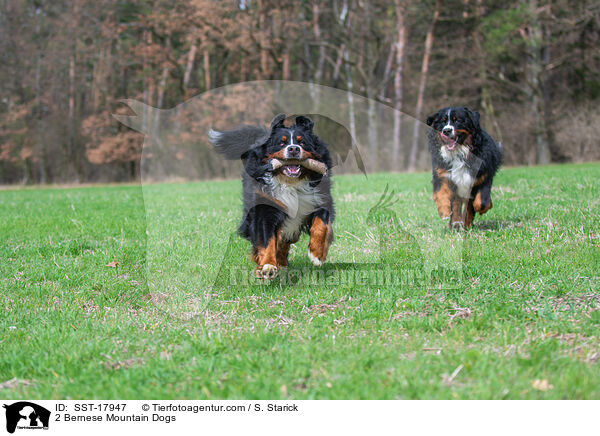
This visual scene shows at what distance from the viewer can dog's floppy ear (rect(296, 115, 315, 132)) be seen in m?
4.29

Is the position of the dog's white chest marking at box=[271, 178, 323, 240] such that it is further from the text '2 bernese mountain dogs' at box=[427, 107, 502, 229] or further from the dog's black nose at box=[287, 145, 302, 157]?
the text '2 bernese mountain dogs' at box=[427, 107, 502, 229]

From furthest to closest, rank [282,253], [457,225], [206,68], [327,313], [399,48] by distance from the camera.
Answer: [206,68]
[399,48]
[457,225]
[282,253]
[327,313]

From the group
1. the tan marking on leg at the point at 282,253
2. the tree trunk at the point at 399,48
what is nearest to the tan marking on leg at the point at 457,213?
the tan marking on leg at the point at 282,253

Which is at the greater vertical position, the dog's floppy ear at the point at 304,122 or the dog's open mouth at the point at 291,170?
the dog's floppy ear at the point at 304,122

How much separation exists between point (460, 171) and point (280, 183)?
3125mm

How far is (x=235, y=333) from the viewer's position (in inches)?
139

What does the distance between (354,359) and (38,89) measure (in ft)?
101

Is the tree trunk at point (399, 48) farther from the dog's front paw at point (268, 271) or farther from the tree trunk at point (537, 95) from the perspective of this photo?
the dog's front paw at point (268, 271)

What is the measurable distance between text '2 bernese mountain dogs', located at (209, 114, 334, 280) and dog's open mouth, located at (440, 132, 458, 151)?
2.52 m

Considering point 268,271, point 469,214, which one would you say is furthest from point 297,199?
point 469,214

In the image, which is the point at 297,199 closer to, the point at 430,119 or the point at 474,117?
the point at 430,119

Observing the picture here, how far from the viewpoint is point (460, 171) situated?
6.75 m
